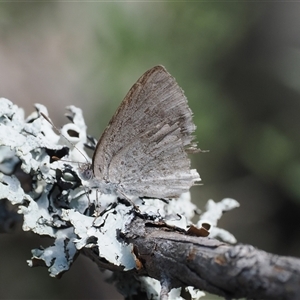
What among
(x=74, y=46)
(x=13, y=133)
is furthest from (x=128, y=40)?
(x=13, y=133)

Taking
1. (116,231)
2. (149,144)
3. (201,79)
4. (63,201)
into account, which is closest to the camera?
(116,231)

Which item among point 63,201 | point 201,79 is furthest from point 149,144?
point 201,79

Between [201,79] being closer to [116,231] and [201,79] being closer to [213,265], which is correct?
[116,231]

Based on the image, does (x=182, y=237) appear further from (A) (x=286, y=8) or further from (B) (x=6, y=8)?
(A) (x=286, y=8)

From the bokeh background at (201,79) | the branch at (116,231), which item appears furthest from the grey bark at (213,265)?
the bokeh background at (201,79)

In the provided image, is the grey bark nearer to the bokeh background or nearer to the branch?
the branch

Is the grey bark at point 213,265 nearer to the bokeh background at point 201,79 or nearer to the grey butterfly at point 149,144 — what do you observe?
the grey butterfly at point 149,144
